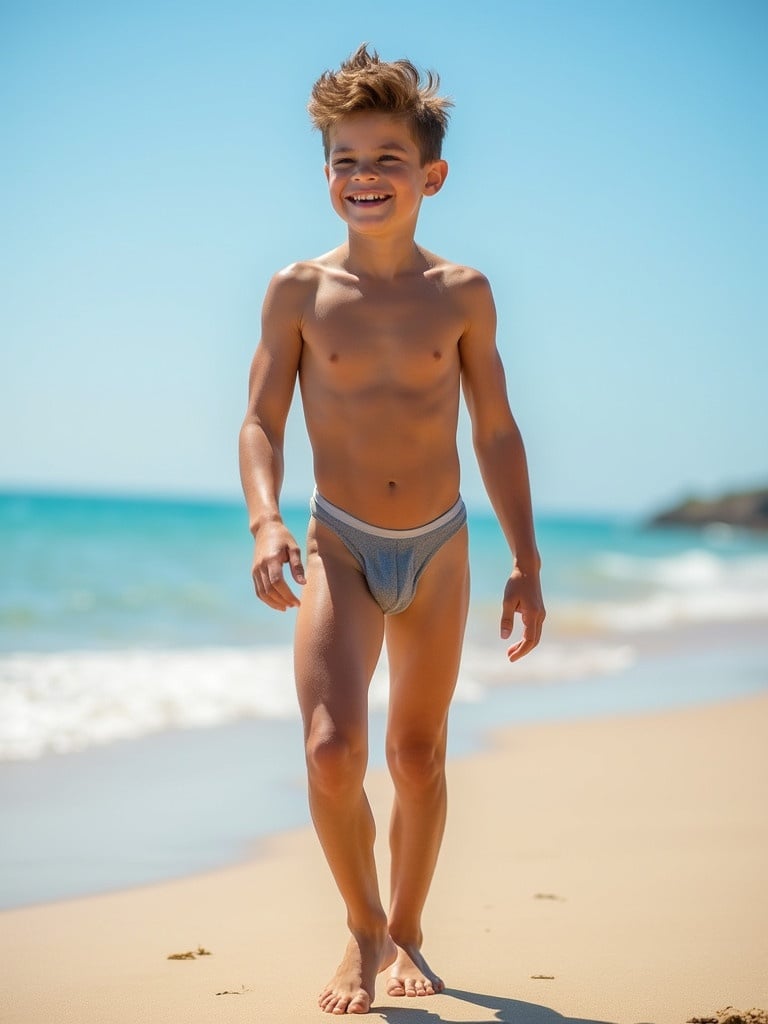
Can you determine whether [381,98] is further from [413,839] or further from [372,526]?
[413,839]

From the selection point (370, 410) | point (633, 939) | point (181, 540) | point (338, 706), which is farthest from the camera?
point (181, 540)

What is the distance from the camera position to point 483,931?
3854 mm

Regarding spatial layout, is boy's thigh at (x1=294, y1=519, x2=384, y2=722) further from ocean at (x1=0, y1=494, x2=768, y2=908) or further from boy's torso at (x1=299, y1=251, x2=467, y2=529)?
ocean at (x1=0, y1=494, x2=768, y2=908)

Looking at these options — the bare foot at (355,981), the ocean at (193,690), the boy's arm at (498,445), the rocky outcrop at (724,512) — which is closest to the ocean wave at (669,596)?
the ocean at (193,690)

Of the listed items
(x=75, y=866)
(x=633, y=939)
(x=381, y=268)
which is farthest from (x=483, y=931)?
(x=381, y=268)

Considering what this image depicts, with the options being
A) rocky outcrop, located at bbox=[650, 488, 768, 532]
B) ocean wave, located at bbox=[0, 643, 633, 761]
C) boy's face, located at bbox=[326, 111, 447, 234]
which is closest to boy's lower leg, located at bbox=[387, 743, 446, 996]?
boy's face, located at bbox=[326, 111, 447, 234]

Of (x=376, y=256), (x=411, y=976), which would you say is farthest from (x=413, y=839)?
(x=376, y=256)

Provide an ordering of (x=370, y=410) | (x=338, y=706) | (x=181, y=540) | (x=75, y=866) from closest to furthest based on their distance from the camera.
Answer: (x=338, y=706) < (x=370, y=410) < (x=75, y=866) < (x=181, y=540)

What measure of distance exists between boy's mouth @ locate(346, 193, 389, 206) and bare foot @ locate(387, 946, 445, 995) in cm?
192

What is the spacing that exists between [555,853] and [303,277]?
8.00 ft

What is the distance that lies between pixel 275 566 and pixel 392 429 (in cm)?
58

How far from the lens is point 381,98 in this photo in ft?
10.9

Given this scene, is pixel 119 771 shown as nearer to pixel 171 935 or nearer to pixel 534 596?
pixel 171 935

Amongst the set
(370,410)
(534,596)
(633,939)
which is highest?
(370,410)
